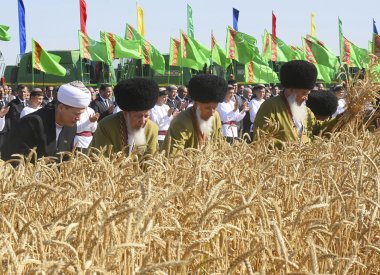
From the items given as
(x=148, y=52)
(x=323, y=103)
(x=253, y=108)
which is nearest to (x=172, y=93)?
(x=253, y=108)

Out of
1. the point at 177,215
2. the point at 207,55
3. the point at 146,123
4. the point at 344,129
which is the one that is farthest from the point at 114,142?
the point at 207,55

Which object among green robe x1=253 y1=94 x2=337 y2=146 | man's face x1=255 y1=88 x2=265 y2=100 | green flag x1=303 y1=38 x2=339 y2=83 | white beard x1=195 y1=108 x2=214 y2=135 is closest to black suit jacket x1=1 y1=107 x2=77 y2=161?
white beard x1=195 y1=108 x2=214 y2=135

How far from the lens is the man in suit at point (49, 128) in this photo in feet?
17.1

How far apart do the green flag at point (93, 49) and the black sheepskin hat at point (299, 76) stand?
12576 millimetres

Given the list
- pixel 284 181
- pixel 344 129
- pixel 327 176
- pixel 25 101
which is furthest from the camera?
pixel 25 101

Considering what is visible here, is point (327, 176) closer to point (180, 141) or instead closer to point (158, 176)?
point (158, 176)

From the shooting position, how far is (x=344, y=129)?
21.0ft

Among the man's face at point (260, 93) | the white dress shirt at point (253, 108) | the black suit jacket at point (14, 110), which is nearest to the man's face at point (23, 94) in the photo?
the black suit jacket at point (14, 110)

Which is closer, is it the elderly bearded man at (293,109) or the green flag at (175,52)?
the elderly bearded man at (293,109)

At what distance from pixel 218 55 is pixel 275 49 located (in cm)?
271

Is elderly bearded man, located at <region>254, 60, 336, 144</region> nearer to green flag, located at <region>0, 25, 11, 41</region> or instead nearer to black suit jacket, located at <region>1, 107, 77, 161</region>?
black suit jacket, located at <region>1, 107, 77, 161</region>

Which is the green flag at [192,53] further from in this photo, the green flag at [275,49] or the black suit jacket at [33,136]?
the black suit jacket at [33,136]

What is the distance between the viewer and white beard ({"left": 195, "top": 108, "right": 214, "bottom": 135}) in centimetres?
588

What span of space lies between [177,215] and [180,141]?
3006mm
